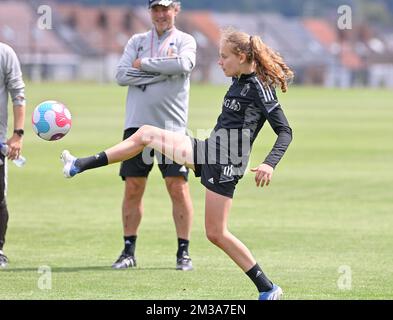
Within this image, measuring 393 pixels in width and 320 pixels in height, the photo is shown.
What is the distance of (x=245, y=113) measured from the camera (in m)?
9.55

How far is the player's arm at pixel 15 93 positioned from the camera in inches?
456

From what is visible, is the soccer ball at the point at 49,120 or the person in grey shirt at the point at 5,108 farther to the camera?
the person in grey shirt at the point at 5,108

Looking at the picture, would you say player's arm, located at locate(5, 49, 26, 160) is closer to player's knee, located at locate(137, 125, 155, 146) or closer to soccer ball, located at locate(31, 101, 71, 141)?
soccer ball, located at locate(31, 101, 71, 141)

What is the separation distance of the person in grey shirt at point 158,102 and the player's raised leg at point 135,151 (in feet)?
5.49

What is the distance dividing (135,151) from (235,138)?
0.86m

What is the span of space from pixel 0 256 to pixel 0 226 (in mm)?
405

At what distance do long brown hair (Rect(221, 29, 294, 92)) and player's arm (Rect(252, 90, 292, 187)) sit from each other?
0.17 m

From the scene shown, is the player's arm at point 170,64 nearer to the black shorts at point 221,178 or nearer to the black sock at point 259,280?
the black shorts at point 221,178

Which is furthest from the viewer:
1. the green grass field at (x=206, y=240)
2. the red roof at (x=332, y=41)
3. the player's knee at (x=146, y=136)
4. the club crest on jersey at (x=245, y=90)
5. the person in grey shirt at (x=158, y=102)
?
the red roof at (x=332, y=41)

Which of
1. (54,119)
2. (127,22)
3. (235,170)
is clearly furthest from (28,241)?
(127,22)

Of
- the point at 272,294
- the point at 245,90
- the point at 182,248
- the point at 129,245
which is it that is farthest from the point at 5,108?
the point at 272,294

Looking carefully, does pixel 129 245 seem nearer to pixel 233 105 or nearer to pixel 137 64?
pixel 137 64

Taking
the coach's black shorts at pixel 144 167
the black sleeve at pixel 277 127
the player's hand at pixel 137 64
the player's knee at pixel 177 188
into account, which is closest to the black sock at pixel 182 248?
the player's knee at pixel 177 188

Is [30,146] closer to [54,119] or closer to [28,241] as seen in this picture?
[28,241]
